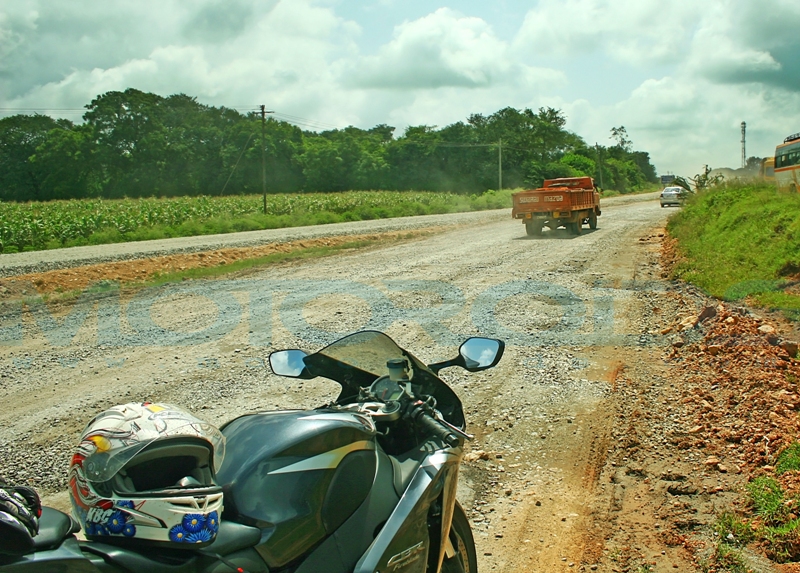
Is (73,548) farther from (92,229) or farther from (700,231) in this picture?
→ (92,229)

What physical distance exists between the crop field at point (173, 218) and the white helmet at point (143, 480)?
77.8ft

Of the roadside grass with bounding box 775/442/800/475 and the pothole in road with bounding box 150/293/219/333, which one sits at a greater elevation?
the pothole in road with bounding box 150/293/219/333

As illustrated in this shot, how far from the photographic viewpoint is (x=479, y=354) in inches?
114

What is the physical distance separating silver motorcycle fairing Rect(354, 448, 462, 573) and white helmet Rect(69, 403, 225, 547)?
610mm

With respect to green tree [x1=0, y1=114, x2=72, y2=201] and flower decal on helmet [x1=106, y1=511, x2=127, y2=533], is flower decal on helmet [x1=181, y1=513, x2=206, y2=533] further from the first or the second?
green tree [x1=0, y1=114, x2=72, y2=201]

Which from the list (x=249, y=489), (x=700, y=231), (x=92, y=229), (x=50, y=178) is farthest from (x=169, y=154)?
(x=249, y=489)

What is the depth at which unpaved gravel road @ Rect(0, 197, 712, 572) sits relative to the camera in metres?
4.45

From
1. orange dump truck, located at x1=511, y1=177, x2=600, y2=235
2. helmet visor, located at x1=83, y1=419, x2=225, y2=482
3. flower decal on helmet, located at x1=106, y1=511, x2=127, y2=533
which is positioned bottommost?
flower decal on helmet, located at x1=106, y1=511, x2=127, y2=533

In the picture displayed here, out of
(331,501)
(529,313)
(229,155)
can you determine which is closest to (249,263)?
(529,313)

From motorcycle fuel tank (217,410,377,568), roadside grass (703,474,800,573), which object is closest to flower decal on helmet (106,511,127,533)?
motorcycle fuel tank (217,410,377,568)

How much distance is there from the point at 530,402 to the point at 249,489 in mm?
4531

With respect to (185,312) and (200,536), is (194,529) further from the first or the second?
(185,312)

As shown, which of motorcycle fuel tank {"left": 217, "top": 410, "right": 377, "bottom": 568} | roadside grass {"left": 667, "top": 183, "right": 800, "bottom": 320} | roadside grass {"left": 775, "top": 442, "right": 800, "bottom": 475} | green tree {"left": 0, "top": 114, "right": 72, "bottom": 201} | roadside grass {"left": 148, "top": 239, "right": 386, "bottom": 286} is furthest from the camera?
green tree {"left": 0, "top": 114, "right": 72, "bottom": 201}

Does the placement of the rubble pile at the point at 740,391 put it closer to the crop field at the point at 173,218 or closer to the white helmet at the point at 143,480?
the white helmet at the point at 143,480
